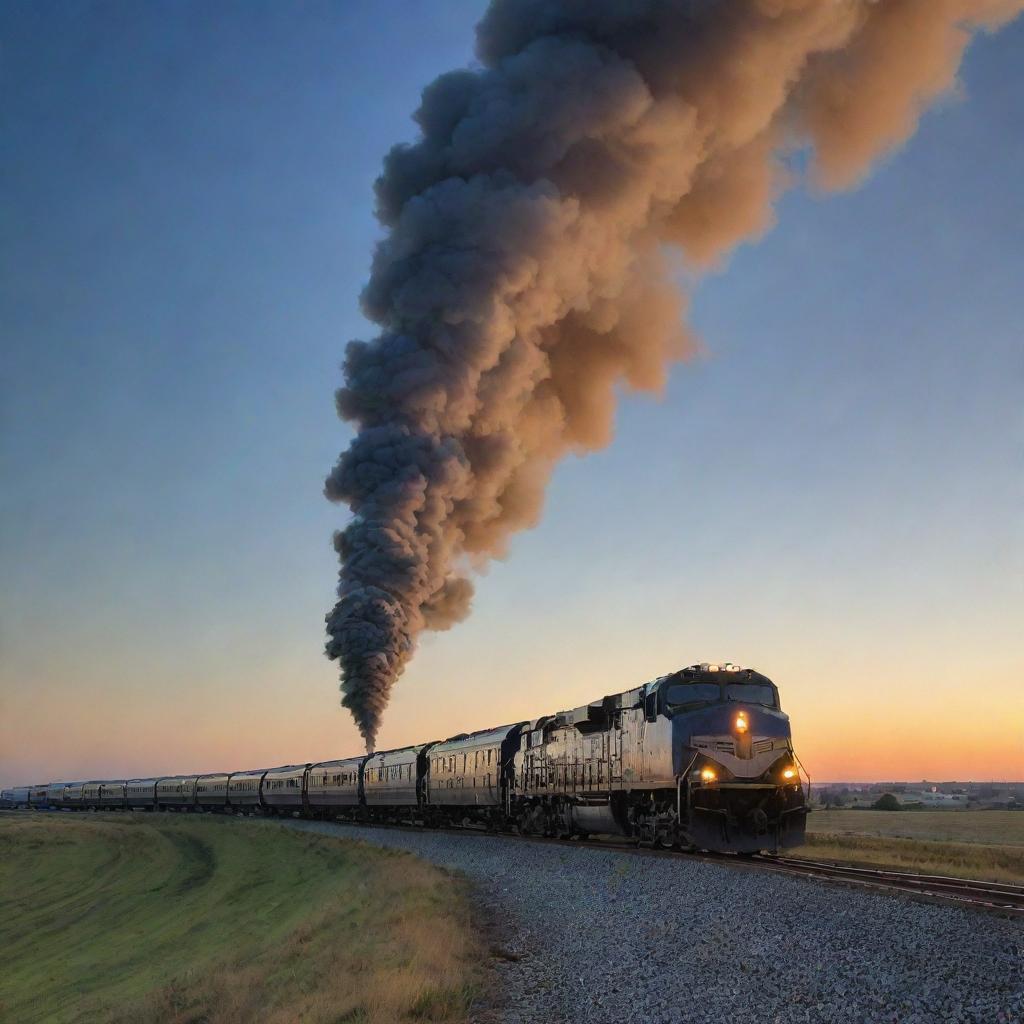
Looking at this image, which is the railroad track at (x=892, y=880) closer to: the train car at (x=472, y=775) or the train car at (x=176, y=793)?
the train car at (x=472, y=775)

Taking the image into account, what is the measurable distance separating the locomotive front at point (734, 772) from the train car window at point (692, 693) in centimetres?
2

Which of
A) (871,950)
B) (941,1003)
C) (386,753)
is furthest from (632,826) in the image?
(386,753)

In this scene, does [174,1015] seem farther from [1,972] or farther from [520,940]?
[1,972]

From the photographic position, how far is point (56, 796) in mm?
87812

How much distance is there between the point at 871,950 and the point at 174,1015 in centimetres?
951

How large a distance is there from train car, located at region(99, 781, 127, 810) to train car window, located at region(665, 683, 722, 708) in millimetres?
66327

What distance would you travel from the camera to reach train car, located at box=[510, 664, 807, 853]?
1750cm

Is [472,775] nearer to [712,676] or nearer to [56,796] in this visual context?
[712,676]

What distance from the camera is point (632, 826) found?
822 inches

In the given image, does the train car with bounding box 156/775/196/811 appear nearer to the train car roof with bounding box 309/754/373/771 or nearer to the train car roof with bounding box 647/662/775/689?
the train car roof with bounding box 309/754/373/771

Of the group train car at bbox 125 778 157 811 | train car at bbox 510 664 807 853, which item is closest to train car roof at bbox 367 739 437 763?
train car at bbox 510 664 807 853

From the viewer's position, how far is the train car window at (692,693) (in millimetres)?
18797

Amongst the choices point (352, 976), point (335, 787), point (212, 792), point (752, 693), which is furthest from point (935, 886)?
point (212, 792)

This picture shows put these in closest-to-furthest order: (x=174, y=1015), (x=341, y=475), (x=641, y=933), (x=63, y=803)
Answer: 1. (x=641, y=933)
2. (x=174, y=1015)
3. (x=341, y=475)
4. (x=63, y=803)
